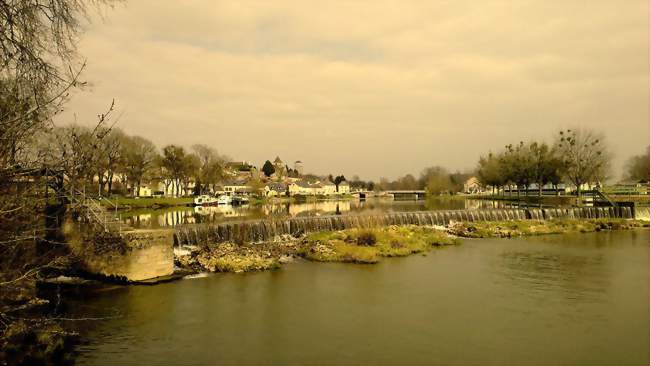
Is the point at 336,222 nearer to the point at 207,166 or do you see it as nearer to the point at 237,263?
the point at 237,263

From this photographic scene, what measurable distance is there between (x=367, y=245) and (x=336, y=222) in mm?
6312

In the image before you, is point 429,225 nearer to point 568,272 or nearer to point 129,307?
point 568,272

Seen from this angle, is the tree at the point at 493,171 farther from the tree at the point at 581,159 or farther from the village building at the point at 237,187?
the village building at the point at 237,187

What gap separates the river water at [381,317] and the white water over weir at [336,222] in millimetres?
6693

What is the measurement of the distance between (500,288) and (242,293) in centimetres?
928

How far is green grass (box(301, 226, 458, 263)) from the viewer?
68.5ft

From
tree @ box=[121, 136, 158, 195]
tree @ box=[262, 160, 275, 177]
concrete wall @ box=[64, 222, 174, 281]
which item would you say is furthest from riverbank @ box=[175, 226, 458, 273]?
tree @ box=[262, 160, 275, 177]

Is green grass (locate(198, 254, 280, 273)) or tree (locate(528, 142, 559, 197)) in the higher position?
tree (locate(528, 142, 559, 197))

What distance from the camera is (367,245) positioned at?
76.8ft

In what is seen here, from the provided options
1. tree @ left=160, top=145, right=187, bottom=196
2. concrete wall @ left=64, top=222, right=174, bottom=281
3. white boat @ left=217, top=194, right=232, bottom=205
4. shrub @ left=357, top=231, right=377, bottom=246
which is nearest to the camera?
concrete wall @ left=64, top=222, right=174, bottom=281

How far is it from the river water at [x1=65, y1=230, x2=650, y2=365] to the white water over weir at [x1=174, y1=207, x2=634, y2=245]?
6693 millimetres

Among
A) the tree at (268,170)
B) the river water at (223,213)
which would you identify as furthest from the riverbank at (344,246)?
the tree at (268,170)

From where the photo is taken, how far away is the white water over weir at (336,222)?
77.9 feet

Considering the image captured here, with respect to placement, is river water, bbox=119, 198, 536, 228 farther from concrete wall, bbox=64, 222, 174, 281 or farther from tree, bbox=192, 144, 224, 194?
tree, bbox=192, 144, 224, 194
